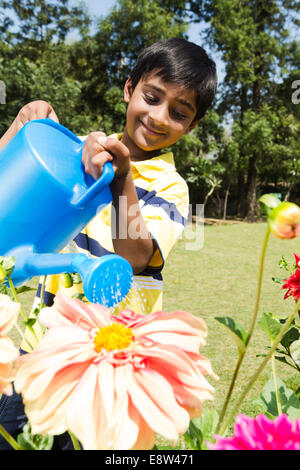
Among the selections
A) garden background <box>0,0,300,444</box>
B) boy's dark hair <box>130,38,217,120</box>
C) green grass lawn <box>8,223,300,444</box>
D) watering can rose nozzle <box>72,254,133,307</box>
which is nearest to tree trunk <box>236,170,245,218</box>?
garden background <box>0,0,300,444</box>

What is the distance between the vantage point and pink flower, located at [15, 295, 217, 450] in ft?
0.62

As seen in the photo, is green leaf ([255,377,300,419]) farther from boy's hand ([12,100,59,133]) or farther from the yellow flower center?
boy's hand ([12,100,59,133])

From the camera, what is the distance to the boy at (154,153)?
546mm

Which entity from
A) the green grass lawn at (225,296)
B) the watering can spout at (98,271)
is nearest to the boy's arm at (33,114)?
the watering can spout at (98,271)

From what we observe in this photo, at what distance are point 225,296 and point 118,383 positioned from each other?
3743 millimetres

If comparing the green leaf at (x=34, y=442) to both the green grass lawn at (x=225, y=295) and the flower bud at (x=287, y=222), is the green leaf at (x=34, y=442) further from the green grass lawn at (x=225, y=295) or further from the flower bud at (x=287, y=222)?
the green grass lawn at (x=225, y=295)

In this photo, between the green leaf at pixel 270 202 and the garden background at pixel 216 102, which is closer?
the green leaf at pixel 270 202

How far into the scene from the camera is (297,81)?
37.6 feet

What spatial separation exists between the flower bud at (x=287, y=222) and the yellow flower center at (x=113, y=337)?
10 centimetres

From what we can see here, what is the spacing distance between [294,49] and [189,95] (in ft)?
41.6

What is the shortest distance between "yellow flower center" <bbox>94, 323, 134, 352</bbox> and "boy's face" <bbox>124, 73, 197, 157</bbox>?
0.52 metres

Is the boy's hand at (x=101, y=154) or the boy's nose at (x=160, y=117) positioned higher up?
the boy's nose at (x=160, y=117)

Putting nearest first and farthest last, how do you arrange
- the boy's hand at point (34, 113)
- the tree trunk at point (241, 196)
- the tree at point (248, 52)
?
the boy's hand at point (34, 113) → the tree at point (248, 52) → the tree trunk at point (241, 196)

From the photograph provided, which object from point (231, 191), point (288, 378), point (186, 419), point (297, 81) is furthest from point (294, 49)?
point (186, 419)
